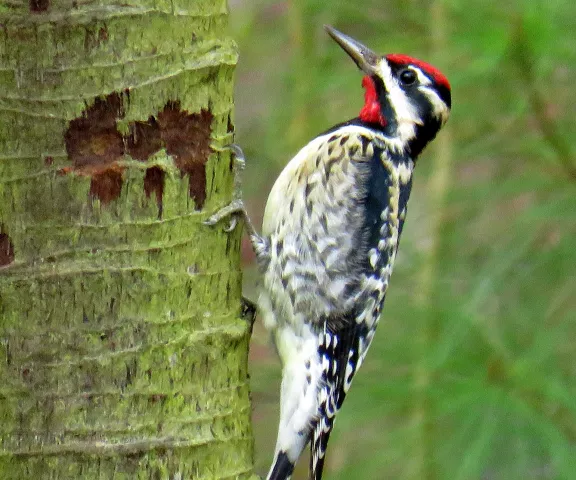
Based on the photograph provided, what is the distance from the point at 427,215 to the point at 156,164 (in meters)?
1.68

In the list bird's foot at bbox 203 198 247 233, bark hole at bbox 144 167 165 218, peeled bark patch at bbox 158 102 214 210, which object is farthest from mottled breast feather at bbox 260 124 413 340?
bark hole at bbox 144 167 165 218

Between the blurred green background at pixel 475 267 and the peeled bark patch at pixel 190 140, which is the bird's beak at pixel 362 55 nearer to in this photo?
the blurred green background at pixel 475 267

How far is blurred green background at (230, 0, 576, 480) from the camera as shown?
3.26 meters

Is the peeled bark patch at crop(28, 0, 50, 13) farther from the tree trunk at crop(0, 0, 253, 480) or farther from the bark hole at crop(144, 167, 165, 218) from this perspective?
the bark hole at crop(144, 167, 165, 218)

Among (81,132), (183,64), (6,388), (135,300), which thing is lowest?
(6,388)

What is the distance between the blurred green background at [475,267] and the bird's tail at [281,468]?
0.59m

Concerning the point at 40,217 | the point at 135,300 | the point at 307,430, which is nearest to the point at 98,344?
the point at 135,300

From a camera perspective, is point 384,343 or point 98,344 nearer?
point 98,344

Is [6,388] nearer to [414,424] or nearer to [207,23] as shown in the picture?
[207,23]

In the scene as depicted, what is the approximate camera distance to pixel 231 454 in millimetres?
2158

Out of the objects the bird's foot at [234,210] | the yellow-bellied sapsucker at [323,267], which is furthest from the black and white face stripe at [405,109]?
the bird's foot at [234,210]

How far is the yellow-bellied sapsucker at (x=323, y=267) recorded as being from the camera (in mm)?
2789

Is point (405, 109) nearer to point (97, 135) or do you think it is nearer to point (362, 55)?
point (362, 55)

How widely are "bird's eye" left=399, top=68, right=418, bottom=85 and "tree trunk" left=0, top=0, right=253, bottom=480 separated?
3.94ft
